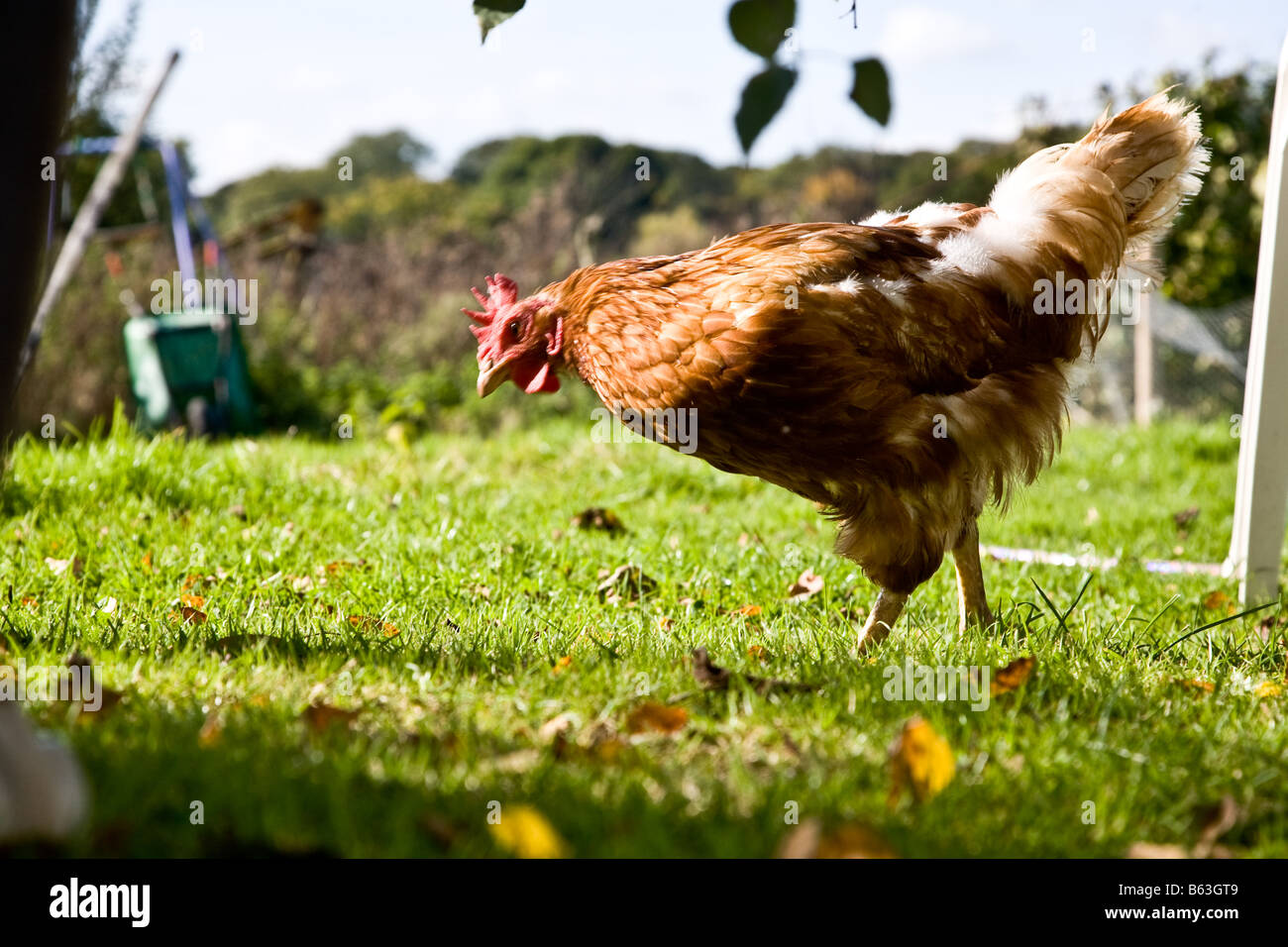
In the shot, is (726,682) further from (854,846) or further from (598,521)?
(598,521)

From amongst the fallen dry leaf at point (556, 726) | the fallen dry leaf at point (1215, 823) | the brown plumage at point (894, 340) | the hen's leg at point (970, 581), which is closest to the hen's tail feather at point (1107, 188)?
the brown plumage at point (894, 340)

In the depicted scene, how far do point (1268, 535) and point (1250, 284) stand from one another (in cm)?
1031

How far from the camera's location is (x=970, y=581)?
369 centimetres

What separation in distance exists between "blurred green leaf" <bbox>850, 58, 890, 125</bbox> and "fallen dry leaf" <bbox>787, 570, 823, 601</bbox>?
102 inches

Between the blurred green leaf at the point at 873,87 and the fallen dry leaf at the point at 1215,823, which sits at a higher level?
the blurred green leaf at the point at 873,87

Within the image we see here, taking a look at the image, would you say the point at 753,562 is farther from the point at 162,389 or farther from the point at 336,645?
the point at 162,389

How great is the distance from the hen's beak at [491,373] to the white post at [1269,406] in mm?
2813

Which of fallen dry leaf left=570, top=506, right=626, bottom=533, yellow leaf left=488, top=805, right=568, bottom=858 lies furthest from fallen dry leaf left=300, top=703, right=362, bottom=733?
fallen dry leaf left=570, top=506, right=626, bottom=533

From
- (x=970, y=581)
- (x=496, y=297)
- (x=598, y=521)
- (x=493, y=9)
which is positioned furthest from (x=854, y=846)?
(x=598, y=521)

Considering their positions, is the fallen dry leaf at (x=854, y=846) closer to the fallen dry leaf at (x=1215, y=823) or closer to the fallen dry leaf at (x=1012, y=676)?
the fallen dry leaf at (x=1215, y=823)

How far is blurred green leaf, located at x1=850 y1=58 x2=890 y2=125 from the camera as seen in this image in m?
1.75

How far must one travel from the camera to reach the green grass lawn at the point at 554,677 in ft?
6.31

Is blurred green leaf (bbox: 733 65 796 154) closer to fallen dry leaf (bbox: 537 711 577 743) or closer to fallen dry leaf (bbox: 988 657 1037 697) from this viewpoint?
fallen dry leaf (bbox: 537 711 577 743)
